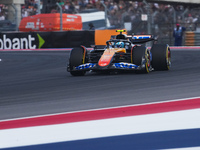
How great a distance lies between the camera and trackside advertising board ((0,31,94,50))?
76.7 feet

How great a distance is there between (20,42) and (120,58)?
48.6 ft

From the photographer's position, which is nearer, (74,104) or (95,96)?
(74,104)

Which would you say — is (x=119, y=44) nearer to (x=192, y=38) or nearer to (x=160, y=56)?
(x=160, y=56)

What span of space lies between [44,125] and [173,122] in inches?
40.7

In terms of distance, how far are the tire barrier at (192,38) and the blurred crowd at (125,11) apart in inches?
35.9

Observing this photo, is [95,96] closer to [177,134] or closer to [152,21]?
[177,134]

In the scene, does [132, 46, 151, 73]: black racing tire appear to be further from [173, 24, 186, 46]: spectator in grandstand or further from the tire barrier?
the tire barrier

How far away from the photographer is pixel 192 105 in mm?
4074

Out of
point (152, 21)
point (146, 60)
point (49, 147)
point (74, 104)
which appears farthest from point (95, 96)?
point (152, 21)

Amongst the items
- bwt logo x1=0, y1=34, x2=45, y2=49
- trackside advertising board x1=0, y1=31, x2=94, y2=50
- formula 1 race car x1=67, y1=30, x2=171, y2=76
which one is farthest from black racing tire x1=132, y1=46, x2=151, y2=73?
bwt logo x1=0, y1=34, x2=45, y2=49

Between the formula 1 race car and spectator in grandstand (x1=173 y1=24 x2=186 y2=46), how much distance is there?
39.2ft

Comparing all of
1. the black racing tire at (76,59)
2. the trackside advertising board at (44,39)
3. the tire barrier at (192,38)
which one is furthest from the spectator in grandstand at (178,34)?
the black racing tire at (76,59)

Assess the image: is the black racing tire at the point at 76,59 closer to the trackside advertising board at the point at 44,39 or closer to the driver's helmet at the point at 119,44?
the driver's helmet at the point at 119,44

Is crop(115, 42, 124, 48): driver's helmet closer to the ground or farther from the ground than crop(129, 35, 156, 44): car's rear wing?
closer to the ground
